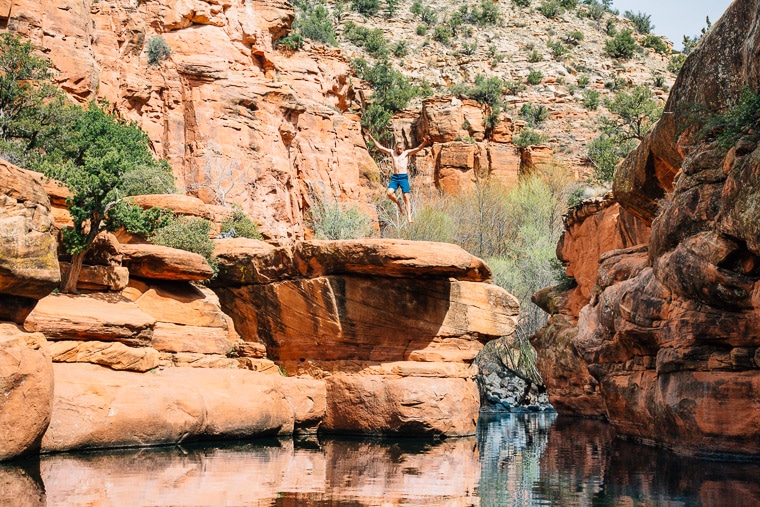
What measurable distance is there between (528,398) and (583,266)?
9151 millimetres

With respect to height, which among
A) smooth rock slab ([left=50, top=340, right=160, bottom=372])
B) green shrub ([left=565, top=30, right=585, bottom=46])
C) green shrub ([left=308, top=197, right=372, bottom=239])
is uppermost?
green shrub ([left=565, top=30, right=585, bottom=46])

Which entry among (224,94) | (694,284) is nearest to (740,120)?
(694,284)

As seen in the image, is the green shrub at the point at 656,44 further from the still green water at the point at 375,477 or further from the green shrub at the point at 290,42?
the still green water at the point at 375,477

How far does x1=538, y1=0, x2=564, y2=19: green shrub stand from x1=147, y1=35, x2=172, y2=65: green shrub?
4469cm

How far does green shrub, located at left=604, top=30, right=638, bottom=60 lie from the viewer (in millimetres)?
66125

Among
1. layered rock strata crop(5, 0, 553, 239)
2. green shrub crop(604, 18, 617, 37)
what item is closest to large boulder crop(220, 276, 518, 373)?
layered rock strata crop(5, 0, 553, 239)

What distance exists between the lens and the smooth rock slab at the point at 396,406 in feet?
57.0

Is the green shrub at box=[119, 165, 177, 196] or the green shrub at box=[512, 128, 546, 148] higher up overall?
the green shrub at box=[512, 128, 546, 148]

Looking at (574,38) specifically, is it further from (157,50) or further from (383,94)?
(157,50)

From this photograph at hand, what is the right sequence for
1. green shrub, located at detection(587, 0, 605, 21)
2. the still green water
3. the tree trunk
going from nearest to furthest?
the still green water, the tree trunk, green shrub, located at detection(587, 0, 605, 21)

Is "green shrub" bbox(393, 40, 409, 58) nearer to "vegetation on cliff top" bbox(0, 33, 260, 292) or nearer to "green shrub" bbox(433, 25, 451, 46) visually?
"green shrub" bbox(433, 25, 451, 46)

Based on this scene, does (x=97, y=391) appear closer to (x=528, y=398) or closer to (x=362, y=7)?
(x=528, y=398)

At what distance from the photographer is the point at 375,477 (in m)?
10.8

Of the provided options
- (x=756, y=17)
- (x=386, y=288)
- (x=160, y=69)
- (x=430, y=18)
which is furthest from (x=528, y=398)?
(x=430, y=18)
